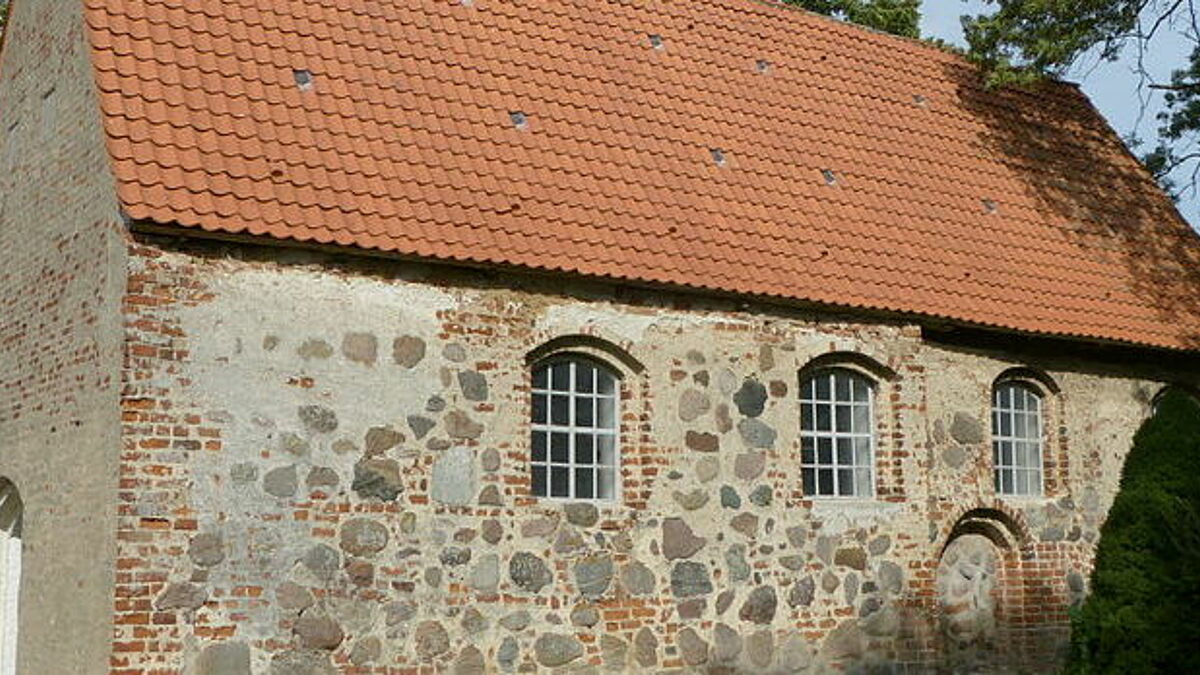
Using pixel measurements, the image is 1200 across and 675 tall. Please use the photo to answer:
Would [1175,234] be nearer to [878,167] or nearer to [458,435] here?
[878,167]

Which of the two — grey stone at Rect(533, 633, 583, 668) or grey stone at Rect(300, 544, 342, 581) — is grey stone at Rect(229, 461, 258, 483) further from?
grey stone at Rect(533, 633, 583, 668)

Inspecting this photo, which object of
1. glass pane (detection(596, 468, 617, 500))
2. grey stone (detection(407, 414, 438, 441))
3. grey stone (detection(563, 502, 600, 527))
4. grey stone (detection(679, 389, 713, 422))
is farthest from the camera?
grey stone (detection(679, 389, 713, 422))

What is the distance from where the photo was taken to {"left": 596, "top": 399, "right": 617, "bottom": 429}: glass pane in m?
11.0

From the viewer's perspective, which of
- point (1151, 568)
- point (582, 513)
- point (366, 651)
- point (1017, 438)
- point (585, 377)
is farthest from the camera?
point (1017, 438)

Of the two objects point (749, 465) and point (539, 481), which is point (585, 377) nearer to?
point (539, 481)

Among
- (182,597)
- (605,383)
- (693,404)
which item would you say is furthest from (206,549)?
(693,404)

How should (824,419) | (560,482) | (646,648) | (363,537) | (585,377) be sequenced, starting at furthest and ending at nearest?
(824,419)
(585,377)
(560,482)
(646,648)
(363,537)

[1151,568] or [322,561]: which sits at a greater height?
[322,561]

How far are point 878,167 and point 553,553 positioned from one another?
5851 mm

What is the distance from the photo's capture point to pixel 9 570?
11102mm

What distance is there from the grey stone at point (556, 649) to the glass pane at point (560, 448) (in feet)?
4.51

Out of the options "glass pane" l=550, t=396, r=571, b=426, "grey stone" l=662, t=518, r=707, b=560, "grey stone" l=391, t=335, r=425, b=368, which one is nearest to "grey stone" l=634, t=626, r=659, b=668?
"grey stone" l=662, t=518, r=707, b=560

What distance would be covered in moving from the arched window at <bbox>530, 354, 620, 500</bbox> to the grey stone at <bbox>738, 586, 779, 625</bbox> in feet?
4.76

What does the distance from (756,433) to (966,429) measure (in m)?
2.54
